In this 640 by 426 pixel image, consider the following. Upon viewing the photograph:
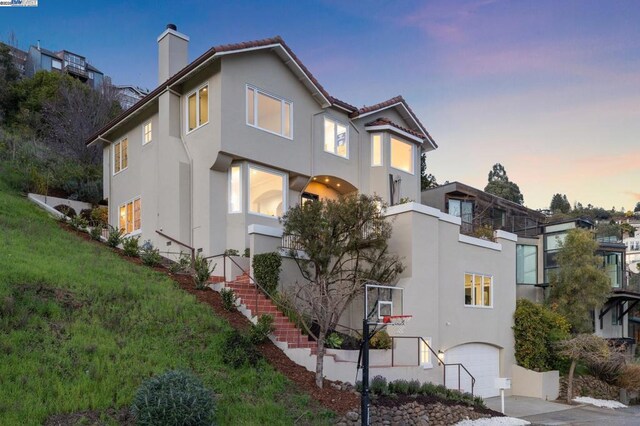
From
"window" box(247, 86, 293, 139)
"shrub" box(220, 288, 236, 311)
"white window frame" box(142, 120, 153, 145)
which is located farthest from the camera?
"white window frame" box(142, 120, 153, 145)

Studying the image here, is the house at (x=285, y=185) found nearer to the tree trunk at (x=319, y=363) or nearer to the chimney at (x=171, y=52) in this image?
the chimney at (x=171, y=52)

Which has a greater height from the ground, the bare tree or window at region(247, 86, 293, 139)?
window at region(247, 86, 293, 139)

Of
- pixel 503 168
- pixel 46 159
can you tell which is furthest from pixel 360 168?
pixel 503 168

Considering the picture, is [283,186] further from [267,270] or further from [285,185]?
[267,270]

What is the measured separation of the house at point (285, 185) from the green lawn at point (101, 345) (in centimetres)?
281

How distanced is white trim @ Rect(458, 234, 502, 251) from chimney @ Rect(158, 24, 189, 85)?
44.0 ft

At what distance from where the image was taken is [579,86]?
22.8 metres

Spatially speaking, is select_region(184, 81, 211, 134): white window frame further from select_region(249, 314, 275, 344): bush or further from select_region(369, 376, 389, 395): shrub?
select_region(369, 376, 389, 395): shrub

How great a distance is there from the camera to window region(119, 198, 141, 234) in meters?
22.9

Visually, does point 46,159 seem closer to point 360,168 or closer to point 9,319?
point 360,168

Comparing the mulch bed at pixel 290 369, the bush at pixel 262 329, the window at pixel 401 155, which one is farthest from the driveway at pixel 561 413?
the window at pixel 401 155

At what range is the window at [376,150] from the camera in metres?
22.8

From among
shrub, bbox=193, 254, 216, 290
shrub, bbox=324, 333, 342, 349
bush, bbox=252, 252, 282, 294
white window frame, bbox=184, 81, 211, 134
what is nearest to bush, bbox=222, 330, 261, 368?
shrub, bbox=324, 333, 342, 349

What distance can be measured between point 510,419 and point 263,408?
7.31 meters
